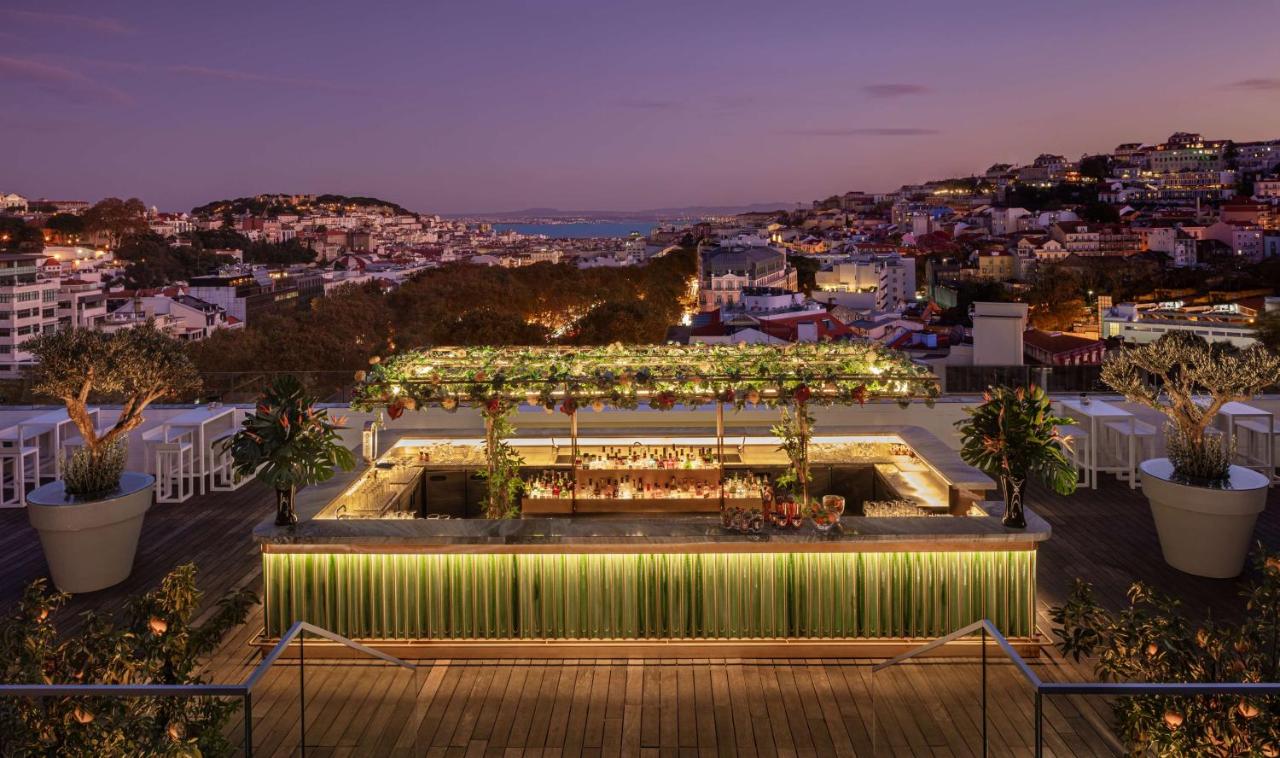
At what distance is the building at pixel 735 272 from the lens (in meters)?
71.2

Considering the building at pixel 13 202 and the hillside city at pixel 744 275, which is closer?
the hillside city at pixel 744 275

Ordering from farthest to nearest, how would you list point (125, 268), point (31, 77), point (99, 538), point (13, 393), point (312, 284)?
point (312, 284) → point (125, 268) → point (31, 77) → point (13, 393) → point (99, 538)

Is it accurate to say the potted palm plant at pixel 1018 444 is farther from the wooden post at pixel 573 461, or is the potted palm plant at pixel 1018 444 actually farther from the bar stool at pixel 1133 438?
the bar stool at pixel 1133 438

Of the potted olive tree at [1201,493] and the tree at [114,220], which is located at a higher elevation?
the tree at [114,220]

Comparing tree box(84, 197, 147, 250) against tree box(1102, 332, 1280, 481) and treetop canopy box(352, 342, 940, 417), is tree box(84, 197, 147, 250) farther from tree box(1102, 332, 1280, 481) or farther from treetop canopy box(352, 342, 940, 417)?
tree box(1102, 332, 1280, 481)

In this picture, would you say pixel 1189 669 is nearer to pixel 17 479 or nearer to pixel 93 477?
pixel 93 477

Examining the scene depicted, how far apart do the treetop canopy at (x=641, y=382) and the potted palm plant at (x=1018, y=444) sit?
40.0 inches

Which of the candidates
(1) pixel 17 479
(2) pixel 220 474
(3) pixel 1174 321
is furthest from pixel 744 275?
(1) pixel 17 479

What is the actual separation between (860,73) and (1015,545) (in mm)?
56889

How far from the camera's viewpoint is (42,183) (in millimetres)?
115875

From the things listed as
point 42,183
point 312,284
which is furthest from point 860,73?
point 42,183

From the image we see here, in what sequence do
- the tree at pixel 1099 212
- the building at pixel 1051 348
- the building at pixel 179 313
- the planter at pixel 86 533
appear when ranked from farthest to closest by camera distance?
the tree at pixel 1099 212 < the building at pixel 179 313 < the building at pixel 1051 348 < the planter at pixel 86 533

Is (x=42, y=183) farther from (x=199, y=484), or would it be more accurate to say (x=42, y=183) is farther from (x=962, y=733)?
(x=962, y=733)

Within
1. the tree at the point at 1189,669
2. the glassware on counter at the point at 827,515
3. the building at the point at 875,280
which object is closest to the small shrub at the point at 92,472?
the glassware on counter at the point at 827,515
